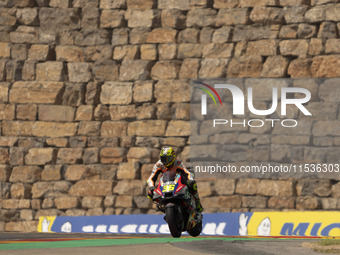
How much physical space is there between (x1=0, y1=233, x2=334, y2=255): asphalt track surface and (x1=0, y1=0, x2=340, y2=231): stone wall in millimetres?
3389

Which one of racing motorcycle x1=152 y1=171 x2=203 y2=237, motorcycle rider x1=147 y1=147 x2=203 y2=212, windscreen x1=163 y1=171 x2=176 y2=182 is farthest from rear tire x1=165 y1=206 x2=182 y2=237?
motorcycle rider x1=147 y1=147 x2=203 y2=212

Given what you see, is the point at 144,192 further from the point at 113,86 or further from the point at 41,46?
the point at 41,46

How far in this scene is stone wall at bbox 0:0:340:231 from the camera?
1677cm

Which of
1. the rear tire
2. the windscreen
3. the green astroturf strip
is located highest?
the windscreen

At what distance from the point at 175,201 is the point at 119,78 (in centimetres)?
562

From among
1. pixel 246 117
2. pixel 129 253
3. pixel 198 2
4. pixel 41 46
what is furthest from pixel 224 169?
pixel 129 253

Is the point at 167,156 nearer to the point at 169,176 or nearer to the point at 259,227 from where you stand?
the point at 169,176

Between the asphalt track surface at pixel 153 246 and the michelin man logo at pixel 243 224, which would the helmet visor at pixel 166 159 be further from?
the michelin man logo at pixel 243 224

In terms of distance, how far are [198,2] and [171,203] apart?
246 inches

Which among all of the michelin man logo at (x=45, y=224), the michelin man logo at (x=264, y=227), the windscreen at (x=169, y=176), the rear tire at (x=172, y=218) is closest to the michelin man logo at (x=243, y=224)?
the michelin man logo at (x=264, y=227)

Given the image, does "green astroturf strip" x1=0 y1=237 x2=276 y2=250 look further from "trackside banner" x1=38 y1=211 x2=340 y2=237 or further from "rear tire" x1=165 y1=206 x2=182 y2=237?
"trackside banner" x1=38 y1=211 x2=340 y2=237

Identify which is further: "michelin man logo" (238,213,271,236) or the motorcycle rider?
"michelin man logo" (238,213,271,236)

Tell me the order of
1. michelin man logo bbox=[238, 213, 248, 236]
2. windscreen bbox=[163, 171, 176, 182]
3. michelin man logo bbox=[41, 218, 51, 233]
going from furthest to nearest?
michelin man logo bbox=[41, 218, 51, 233]
michelin man logo bbox=[238, 213, 248, 236]
windscreen bbox=[163, 171, 176, 182]

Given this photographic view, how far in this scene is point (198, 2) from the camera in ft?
56.9
